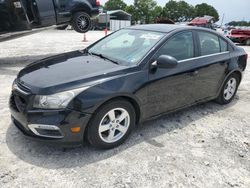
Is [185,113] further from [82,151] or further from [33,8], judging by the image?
[33,8]

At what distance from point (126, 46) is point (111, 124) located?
1.32m

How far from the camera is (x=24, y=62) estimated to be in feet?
28.2

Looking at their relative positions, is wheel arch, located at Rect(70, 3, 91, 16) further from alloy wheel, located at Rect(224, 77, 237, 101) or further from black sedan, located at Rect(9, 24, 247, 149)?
alloy wheel, located at Rect(224, 77, 237, 101)

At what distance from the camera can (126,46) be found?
4098 millimetres

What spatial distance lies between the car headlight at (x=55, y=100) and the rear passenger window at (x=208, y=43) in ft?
8.17

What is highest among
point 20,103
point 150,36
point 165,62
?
point 150,36

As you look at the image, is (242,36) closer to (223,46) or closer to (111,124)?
(223,46)

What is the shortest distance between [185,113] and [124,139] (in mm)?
1626

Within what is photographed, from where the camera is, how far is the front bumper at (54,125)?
9.84 ft

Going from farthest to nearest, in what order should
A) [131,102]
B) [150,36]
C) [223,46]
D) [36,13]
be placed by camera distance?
[36,13]
[223,46]
[150,36]
[131,102]

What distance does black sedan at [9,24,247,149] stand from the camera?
3.05 m

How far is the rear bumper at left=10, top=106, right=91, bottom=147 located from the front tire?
0.14 metres

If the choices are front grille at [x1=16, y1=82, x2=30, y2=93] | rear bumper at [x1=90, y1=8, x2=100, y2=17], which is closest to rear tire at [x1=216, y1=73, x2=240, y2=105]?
front grille at [x1=16, y1=82, x2=30, y2=93]

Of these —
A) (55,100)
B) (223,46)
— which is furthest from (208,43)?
(55,100)
